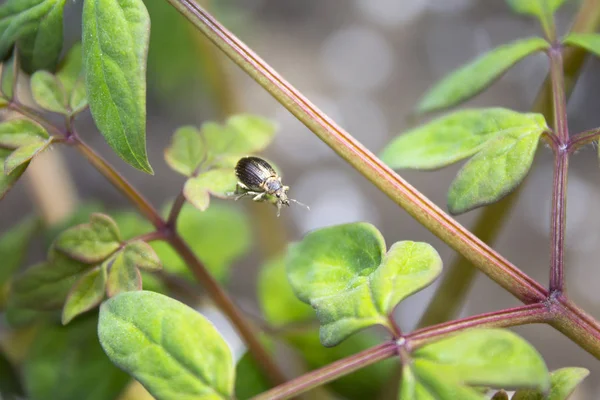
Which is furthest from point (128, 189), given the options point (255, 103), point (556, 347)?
point (255, 103)

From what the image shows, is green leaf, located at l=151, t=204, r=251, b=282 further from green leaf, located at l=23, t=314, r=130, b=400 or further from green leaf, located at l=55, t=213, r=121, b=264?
green leaf, located at l=55, t=213, r=121, b=264

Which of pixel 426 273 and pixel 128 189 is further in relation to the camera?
pixel 128 189

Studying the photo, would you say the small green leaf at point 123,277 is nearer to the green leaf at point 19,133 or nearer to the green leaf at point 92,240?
the green leaf at point 92,240

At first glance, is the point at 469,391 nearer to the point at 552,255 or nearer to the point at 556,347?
the point at 552,255

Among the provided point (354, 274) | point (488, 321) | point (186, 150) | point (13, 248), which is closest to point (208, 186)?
point (186, 150)

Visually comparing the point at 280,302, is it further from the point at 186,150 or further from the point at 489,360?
the point at 489,360

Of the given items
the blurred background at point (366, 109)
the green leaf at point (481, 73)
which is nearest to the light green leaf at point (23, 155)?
the green leaf at point (481, 73)
